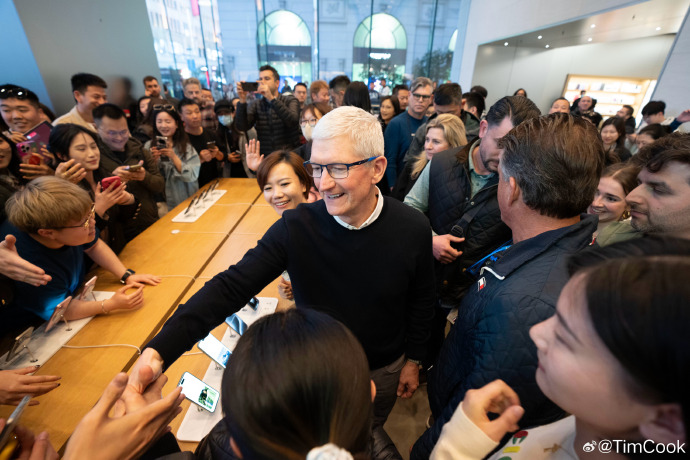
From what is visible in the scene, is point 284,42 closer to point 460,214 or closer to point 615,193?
point 460,214

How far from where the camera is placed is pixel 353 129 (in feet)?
3.35

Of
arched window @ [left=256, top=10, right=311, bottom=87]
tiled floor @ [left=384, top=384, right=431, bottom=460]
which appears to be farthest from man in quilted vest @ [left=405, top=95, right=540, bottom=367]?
arched window @ [left=256, top=10, right=311, bottom=87]

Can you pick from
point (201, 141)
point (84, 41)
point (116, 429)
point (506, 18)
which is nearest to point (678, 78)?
point (506, 18)

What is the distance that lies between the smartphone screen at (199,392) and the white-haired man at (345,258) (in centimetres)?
30

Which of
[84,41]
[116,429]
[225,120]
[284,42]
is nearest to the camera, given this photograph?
[116,429]

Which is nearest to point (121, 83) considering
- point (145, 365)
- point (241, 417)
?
point (145, 365)

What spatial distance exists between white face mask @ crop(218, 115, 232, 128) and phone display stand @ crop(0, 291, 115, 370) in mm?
3336

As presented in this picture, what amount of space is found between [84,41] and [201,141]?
7.94 feet

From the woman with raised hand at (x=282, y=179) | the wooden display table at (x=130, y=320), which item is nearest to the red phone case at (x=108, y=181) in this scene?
the wooden display table at (x=130, y=320)

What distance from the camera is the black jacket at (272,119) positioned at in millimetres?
3824

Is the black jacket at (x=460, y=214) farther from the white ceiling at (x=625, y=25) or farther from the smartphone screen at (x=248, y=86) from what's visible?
the white ceiling at (x=625, y=25)

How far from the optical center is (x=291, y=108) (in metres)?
3.94

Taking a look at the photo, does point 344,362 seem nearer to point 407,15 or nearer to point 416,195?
point 416,195

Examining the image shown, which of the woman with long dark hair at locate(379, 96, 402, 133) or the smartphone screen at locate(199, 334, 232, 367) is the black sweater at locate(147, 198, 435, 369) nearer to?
the smartphone screen at locate(199, 334, 232, 367)
